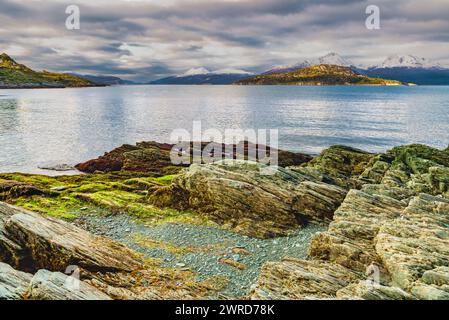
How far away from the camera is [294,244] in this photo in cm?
2295

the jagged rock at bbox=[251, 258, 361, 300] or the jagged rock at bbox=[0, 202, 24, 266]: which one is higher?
the jagged rock at bbox=[0, 202, 24, 266]

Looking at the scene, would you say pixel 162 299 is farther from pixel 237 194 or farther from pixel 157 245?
pixel 237 194

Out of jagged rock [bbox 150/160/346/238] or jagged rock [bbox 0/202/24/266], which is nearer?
jagged rock [bbox 0/202/24/266]

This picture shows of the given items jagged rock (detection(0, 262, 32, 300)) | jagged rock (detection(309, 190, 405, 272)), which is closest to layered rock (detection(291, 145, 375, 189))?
jagged rock (detection(309, 190, 405, 272))

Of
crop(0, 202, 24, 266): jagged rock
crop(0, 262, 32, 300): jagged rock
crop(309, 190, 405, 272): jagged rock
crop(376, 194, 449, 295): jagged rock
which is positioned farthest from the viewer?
crop(309, 190, 405, 272): jagged rock

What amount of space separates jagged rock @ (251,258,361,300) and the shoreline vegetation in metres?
Result: 0.06

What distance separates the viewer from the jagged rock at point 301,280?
15594 mm

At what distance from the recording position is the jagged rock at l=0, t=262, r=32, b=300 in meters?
13.9

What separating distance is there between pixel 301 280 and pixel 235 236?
8.37 metres

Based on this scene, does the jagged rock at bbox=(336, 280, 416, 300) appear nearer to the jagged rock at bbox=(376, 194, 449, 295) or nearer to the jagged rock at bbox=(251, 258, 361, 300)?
the jagged rock at bbox=(251, 258, 361, 300)

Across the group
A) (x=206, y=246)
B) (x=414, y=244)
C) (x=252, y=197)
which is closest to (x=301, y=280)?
(x=414, y=244)
